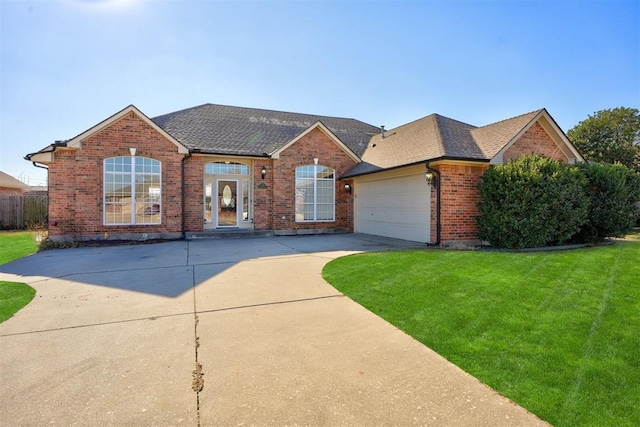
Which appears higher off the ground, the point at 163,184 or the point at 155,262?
the point at 163,184

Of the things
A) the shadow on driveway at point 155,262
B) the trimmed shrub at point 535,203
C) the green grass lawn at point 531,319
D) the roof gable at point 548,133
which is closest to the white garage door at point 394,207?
the shadow on driveway at point 155,262

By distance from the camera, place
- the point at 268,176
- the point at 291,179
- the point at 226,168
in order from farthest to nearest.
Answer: the point at 291,179 → the point at 268,176 → the point at 226,168

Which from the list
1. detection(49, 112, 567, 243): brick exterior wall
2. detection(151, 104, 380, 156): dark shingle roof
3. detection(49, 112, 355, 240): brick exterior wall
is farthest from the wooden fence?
detection(151, 104, 380, 156): dark shingle roof

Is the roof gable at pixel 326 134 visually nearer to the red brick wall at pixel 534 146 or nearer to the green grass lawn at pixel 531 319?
the red brick wall at pixel 534 146

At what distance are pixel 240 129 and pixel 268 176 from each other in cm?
350

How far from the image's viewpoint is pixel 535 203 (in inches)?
401

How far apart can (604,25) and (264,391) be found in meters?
13.9

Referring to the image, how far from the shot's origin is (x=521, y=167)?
10438mm

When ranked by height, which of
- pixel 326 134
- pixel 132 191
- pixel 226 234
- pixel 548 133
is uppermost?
pixel 326 134

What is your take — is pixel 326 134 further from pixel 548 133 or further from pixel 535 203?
pixel 535 203

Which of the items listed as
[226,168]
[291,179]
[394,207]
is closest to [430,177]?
[394,207]

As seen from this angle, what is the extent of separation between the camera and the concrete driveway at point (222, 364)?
2.58m

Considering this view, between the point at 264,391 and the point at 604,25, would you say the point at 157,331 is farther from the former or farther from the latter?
the point at 604,25

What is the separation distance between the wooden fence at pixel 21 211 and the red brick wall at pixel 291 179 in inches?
564
